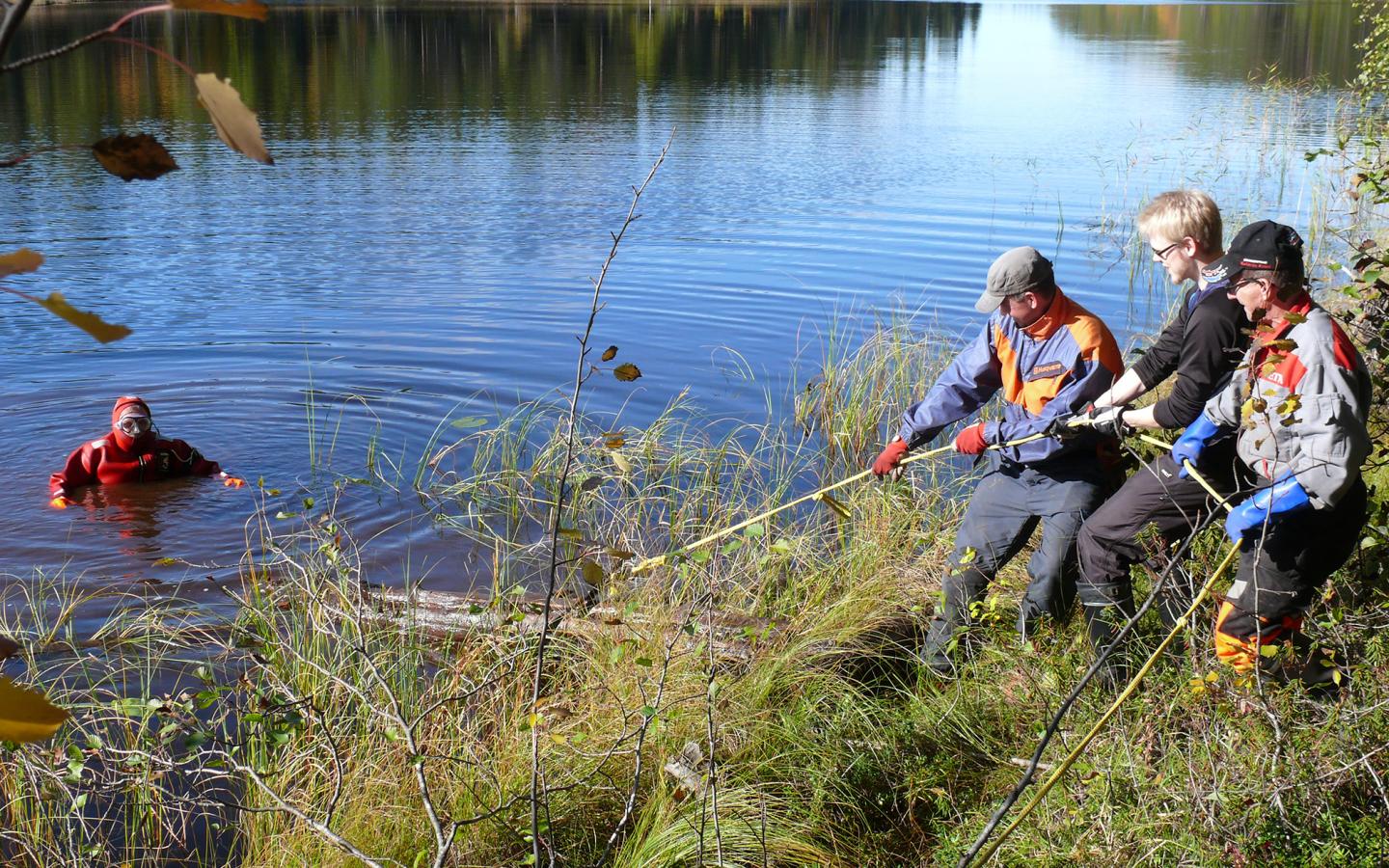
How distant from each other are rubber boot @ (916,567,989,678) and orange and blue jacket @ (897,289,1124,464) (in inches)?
20.4

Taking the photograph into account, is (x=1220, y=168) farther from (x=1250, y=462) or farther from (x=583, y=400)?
(x=1250, y=462)

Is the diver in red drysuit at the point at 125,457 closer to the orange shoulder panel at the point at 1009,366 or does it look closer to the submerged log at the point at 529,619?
the submerged log at the point at 529,619

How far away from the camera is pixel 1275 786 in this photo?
123 inches

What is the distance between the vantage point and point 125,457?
8.19 meters

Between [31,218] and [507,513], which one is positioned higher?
[31,218]

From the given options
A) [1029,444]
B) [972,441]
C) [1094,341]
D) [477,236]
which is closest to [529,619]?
[972,441]

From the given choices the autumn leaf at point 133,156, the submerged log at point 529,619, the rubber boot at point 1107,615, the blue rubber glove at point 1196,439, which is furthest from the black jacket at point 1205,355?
the autumn leaf at point 133,156

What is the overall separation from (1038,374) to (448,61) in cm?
3254

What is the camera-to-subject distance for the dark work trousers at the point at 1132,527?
14.4 feet

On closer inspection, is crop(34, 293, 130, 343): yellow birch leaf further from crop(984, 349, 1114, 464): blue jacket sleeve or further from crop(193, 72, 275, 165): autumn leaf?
crop(984, 349, 1114, 464): blue jacket sleeve

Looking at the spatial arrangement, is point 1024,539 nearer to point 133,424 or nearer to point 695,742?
point 695,742

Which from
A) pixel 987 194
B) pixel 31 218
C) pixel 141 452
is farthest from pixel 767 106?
pixel 141 452

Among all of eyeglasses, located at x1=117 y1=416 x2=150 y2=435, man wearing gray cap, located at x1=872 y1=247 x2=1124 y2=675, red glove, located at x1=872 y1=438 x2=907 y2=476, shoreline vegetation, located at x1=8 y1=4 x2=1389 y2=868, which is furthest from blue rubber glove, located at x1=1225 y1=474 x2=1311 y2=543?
eyeglasses, located at x1=117 y1=416 x2=150 y2=435

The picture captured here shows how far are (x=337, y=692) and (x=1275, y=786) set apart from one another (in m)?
3.01
